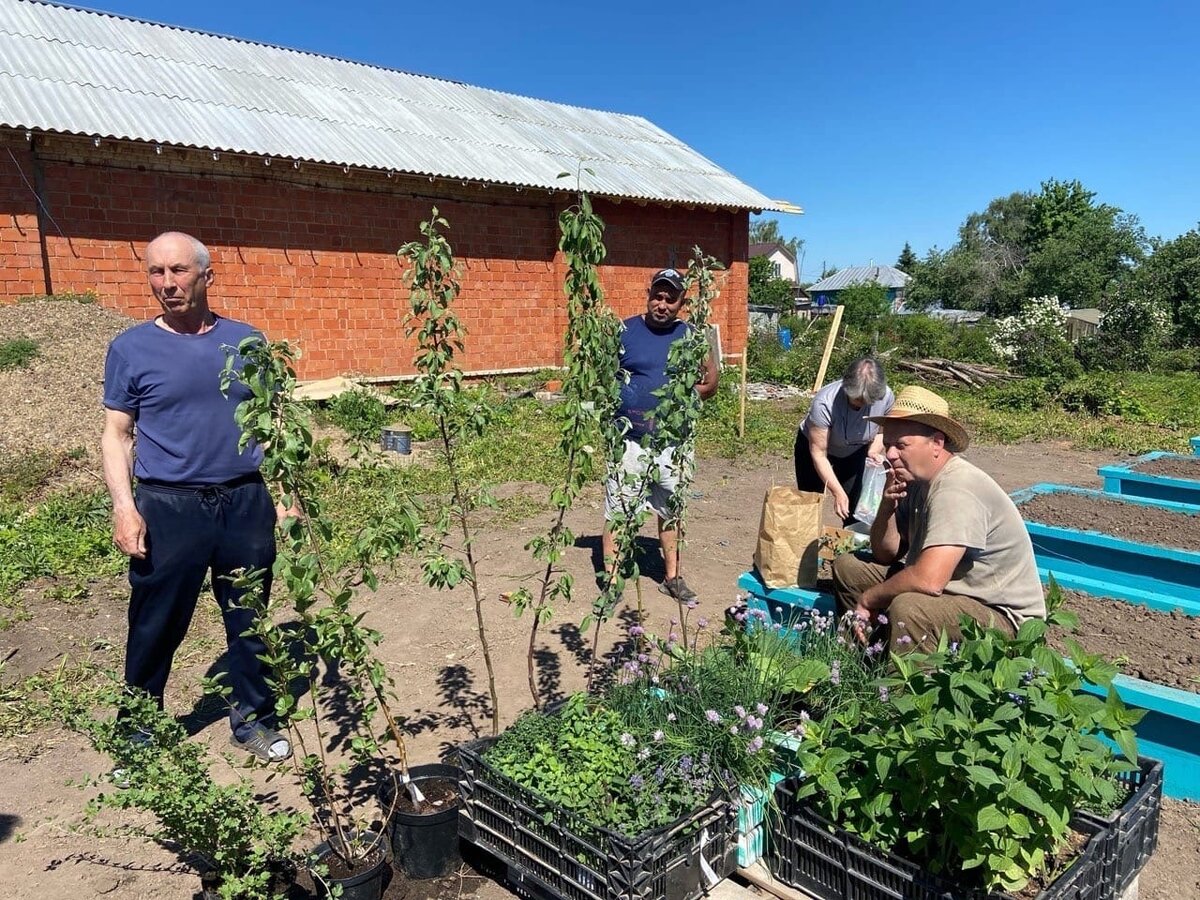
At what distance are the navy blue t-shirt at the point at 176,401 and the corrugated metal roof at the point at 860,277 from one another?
186 feet

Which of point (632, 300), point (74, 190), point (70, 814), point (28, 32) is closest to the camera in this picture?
point (70, 814)

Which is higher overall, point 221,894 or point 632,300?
point 632,300

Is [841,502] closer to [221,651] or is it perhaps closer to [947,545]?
[947,545]

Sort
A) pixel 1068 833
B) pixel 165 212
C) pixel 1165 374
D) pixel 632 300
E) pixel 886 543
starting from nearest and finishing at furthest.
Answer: pixel 1068 833 → pixel 886 543 → pixel 165 212 → pixel 632 300 → pixel 1165 374

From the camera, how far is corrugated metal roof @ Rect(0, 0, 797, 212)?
9.63 m

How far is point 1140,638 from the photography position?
388 cm

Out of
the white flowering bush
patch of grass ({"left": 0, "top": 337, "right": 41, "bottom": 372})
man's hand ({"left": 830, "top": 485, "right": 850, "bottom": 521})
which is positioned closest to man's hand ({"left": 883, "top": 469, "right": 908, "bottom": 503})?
man's hand ({"left": 830, "top": 485, "right": 850, "bottom": 521})

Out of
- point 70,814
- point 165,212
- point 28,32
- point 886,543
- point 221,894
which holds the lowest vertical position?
point 70,814

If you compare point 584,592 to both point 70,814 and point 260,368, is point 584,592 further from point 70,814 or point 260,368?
point 260,368

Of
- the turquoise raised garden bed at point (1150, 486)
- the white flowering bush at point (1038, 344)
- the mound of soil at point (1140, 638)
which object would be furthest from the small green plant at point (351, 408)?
the white flowering bush at point (1038, 344)

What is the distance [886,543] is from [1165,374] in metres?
18.9

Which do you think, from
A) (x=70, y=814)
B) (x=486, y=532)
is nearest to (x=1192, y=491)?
(x=486, y=532)

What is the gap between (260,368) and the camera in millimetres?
2256

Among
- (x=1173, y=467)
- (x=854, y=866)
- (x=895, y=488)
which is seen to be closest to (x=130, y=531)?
(x=854, y=866)
